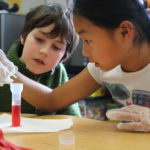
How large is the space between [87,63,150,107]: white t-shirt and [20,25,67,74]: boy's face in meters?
0.19

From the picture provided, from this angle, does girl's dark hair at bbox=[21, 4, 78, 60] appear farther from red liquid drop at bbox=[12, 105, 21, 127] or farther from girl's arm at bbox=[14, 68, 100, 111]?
red liquid drop at bbox=[12, 105, 21, 127]

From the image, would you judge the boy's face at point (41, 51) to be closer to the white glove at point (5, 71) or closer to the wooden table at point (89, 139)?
the white glove at point (5, 71)

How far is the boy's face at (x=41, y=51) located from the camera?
49.6 inches

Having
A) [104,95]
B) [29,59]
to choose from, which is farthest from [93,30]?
[104,95]

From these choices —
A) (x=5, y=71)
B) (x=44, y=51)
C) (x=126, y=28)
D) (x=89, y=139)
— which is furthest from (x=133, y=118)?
(x=44, y=51)

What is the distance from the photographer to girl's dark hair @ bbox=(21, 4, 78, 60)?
4.16 feet

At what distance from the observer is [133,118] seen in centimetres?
83

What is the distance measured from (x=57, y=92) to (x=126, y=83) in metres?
0.26

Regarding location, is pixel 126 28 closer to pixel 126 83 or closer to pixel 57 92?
pixel 126 83

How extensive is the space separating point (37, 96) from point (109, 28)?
0.39 m

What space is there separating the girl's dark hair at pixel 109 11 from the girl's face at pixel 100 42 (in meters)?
0.02

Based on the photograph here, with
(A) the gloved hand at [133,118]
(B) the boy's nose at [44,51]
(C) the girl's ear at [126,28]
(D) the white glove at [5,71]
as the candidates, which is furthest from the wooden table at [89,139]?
(B) the boy's nose at [44,51]

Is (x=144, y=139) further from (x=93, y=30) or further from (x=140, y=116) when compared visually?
(x=93, y=30)

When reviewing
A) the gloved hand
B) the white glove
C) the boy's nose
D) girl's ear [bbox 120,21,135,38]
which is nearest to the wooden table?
the gloved hand
